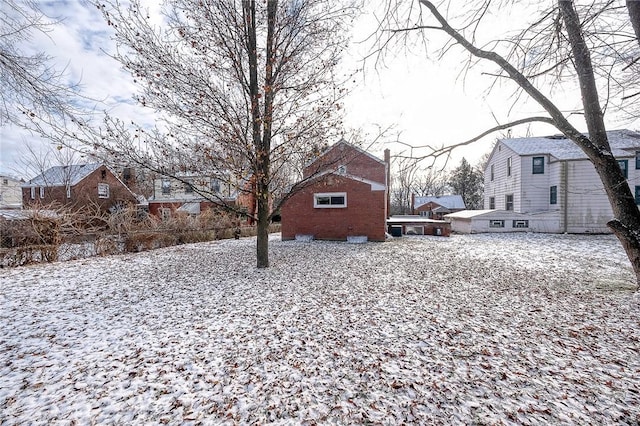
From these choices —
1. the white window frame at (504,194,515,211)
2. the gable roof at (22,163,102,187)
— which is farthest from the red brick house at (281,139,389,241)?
the gable roof at (22,163,102,187)

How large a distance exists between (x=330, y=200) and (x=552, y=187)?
15392 mm

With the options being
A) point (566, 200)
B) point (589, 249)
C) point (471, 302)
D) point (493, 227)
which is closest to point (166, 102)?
point (471, 302)

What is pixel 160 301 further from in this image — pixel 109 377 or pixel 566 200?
pixel 566 200

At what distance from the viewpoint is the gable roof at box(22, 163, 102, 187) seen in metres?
24.3

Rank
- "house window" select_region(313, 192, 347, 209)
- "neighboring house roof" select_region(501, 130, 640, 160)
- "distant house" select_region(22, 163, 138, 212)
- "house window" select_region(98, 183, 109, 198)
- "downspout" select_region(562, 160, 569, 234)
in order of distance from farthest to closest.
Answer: "house window" select_region(98, 183, 109, 198)
"distant house" select_region(22, 163, 138, 212)
"downspout" select_region(562, 160, 569, 234)
"neighboring house roof" select_region(501, 130, 640, 160)
"house window" select_region(313, 192, 347, 209)

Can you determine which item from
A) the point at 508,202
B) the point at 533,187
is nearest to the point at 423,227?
the point at 508,202

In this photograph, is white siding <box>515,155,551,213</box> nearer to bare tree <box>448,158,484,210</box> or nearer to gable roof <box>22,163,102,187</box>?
bare tree <box>448,158,484,210</box>

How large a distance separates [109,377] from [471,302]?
565 centimetres

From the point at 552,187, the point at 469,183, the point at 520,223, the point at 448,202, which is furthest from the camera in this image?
the point at 469,183

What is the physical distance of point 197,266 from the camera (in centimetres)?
863

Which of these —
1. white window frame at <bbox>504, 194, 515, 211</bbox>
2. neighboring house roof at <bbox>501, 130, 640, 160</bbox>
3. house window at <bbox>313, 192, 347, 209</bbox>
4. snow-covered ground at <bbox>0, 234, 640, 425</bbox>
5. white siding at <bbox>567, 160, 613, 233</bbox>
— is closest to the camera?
snow-covered ground at <bbox>0, 234, 640, 425</bbox>

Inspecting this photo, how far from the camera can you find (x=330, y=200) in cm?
1488

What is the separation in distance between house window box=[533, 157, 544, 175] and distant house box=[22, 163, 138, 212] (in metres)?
31.6

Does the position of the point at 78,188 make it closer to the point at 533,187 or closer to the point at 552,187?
the point at 533,187
